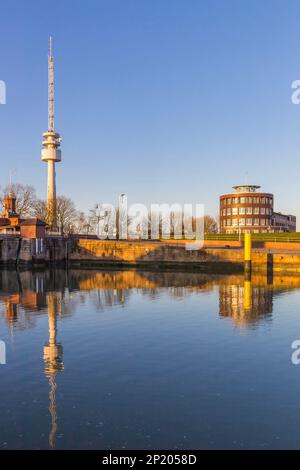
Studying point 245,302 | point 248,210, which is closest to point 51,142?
point 248,210

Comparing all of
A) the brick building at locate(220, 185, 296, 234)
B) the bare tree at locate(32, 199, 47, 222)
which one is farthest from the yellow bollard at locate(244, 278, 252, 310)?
the brick building at locate(220, 185, 296, 234)

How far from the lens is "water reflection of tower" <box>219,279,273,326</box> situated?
27422 mm

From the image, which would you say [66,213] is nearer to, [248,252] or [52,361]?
[248,252]

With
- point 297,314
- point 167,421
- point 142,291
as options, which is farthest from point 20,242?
point 167,421

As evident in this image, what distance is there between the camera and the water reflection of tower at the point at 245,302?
90.0 ft

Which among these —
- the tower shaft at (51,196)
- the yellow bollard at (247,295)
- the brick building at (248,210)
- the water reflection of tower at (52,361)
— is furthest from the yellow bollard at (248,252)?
the brick building at (248,210)

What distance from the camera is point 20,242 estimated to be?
233 ft

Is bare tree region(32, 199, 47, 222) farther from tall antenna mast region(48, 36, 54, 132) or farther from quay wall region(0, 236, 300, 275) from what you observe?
quay wall region(0, 236, 300, 275)

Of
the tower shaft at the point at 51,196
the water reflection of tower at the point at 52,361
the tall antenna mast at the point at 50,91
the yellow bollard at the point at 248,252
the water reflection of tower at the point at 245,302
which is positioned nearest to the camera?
the water reflection of tower at the point at 52,361

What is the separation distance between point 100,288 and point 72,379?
27217 millimetres

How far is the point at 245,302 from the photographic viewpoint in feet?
108

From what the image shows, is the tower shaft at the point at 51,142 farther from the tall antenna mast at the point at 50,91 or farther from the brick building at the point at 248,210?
the brick building at the point at 248,210

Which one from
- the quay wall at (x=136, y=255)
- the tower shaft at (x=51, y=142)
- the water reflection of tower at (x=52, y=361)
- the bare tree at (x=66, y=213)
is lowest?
the water reflection of tower at (x=52, y=361)
